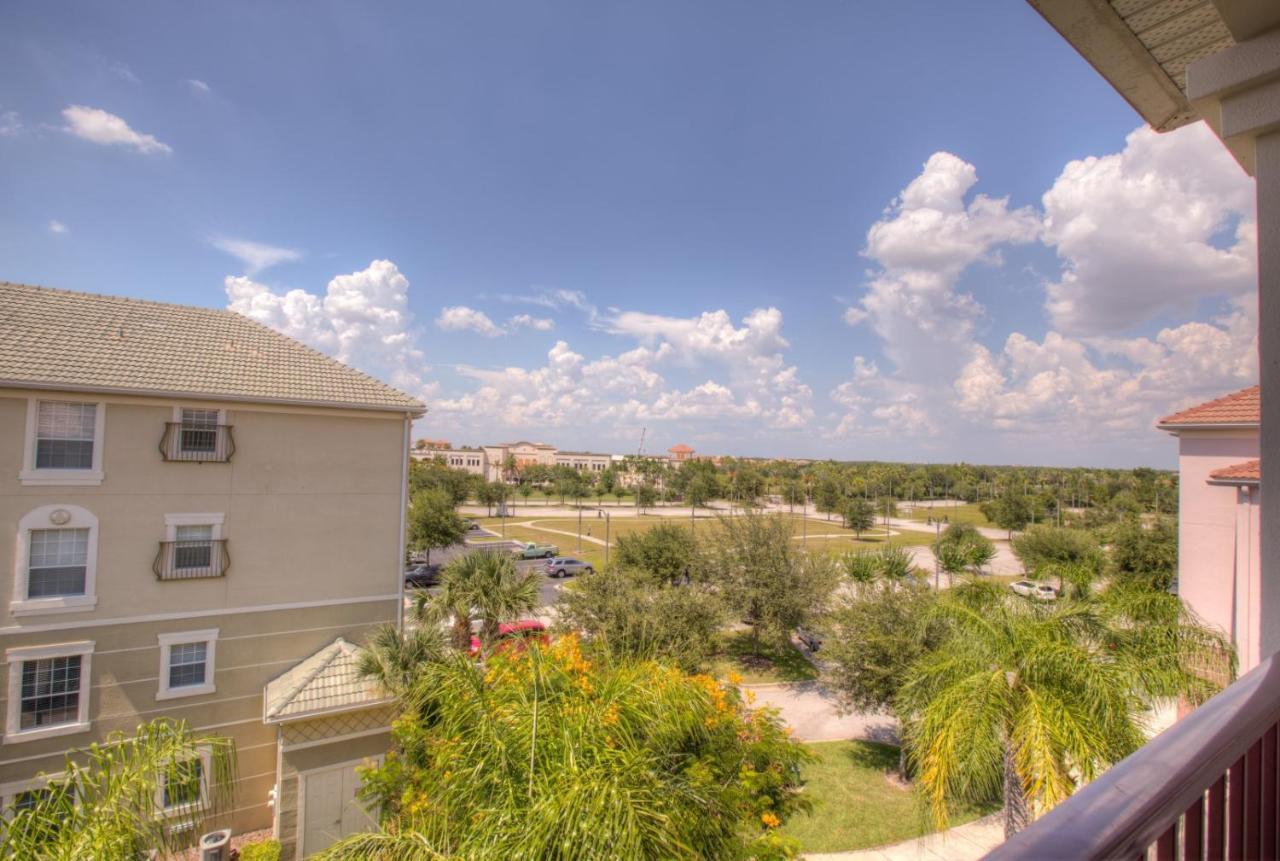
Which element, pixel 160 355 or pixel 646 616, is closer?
pixel 160 355

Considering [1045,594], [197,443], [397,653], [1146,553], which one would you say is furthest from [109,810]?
[1146,553]

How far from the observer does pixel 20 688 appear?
33.4 feet

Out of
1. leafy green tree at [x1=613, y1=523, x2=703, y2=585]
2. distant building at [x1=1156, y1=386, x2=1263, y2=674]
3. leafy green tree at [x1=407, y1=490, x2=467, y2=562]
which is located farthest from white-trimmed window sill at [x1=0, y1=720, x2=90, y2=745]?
leafy green tree at [x1=407, y1=490, x2=467, y2=562]

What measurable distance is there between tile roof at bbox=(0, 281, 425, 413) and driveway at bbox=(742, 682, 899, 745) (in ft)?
42.8

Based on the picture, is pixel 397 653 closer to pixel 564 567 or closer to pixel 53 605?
pixel 53 605

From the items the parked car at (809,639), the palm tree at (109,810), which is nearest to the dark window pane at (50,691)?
the palm tree at (109,810)

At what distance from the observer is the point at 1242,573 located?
32.7ft

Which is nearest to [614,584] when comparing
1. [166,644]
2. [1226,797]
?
[166,644]

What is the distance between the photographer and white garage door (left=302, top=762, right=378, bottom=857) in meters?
Result: 10.9

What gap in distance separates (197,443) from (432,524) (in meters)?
23.7

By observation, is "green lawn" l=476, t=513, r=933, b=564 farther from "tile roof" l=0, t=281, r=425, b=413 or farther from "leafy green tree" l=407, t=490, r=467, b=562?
"tile roof" l=0, t=281, r=425, b=413

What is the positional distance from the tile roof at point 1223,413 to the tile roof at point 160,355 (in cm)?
1870

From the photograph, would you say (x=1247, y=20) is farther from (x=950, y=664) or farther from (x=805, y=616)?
(x=805, y=616)

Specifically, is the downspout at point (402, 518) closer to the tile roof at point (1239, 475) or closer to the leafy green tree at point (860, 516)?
the tile roof at point (1239, 475)
